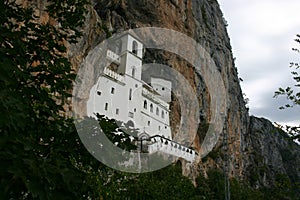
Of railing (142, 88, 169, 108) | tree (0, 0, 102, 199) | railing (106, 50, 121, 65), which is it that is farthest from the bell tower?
tree (0, 0, 102, 199)

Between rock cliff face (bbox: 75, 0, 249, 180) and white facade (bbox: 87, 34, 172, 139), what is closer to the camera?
white facade (bbox: 87, 34, 172, 139)

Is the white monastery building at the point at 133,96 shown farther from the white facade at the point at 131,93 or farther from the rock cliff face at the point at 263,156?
the rock cliff face at the point at 263,156

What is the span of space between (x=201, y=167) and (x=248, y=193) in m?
5.93

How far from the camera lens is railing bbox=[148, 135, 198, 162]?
112 feet

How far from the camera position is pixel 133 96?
38438 millimetres

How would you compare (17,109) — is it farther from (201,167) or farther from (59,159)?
(201,167)

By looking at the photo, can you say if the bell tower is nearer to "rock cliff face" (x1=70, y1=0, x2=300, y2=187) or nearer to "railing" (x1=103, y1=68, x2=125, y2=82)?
"rock cliff face" (x1=70, y1=0, x2=300, y2=187)

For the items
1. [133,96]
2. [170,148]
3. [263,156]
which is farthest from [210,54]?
[263,156]

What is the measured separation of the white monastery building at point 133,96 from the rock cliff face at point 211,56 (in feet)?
5.86

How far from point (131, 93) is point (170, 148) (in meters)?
7.00

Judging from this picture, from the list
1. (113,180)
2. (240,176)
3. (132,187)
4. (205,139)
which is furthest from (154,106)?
(113,180)

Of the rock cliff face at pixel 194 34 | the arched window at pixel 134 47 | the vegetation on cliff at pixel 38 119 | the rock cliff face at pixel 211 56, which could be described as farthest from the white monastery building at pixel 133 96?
the vegetation on cliff at pixel 38 119

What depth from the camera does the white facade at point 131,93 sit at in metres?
34.0

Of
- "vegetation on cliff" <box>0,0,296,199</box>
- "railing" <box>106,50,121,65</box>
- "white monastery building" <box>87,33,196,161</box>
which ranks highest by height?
"railing" <box>106,50,121,65</box>
